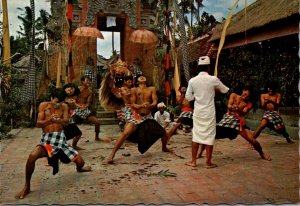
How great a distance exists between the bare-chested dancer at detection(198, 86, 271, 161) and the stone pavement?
0.33 m

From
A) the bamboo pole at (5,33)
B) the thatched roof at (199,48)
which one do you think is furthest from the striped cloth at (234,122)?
the thatched roof at (199,48)

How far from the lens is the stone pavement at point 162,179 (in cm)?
368

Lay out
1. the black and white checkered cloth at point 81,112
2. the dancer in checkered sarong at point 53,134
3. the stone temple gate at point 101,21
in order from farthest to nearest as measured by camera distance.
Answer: the stone temple gate at point 101,21 → the black and white checkered cloth at point 81,112 → the dancer in checkered sarong at point 53,134

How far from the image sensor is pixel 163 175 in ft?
15.1

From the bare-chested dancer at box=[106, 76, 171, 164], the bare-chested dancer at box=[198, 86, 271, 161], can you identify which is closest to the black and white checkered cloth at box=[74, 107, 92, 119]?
the bare-chested dancer at box=[106, 76, 171, 164]

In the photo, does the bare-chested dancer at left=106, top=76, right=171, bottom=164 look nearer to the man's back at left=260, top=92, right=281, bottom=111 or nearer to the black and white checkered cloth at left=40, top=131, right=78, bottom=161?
the black and white checkered cloth at left=40, top=131, right=78, bottom=161

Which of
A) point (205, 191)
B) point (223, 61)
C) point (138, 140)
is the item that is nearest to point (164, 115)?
point (223, 61)

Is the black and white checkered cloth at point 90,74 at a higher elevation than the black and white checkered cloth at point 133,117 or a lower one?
higher

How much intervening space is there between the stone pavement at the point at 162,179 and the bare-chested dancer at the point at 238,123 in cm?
33

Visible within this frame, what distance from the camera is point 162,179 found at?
4418mm

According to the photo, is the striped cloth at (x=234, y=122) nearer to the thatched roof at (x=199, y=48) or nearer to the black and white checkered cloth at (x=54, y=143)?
the black and white checkered cloth at (x=54, y=143)

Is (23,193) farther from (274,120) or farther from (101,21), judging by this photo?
(101,21)

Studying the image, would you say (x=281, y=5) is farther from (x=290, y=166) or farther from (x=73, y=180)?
(x=73, y=180)

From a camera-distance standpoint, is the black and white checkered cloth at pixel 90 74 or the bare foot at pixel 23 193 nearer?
the bare foot at pixel 23 193
